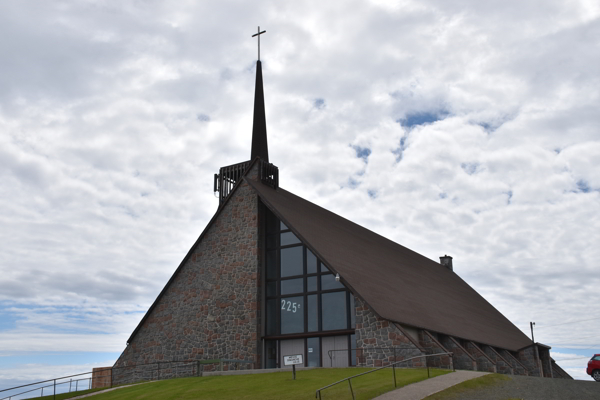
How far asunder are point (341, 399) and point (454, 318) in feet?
46.6

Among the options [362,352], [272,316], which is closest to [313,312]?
[272,316]

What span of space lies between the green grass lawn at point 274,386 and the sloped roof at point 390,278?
3.03 m

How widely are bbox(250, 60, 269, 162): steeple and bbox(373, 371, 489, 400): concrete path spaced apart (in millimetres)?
15536

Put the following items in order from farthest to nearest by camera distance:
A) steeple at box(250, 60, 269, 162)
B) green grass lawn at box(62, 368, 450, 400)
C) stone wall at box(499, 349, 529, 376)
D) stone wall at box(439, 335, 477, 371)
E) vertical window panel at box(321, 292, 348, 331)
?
steeple at box(250, 60, 269, 162) < stone wall at box(499, 349, 529, 376) < vertical window panel at box(321, 292, 348, 331) < stone wall at box(439, 335, 477, 371) < green grass lawn at box(62, 368, 450, 400)

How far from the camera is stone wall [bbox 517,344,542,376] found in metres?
32.4

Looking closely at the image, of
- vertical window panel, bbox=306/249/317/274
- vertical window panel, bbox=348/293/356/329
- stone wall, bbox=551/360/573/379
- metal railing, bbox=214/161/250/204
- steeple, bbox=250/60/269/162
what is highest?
steeple, bbox=250/60/269/162

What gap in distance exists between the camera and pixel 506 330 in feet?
117

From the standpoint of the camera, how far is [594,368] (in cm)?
2295

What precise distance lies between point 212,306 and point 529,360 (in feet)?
57.8

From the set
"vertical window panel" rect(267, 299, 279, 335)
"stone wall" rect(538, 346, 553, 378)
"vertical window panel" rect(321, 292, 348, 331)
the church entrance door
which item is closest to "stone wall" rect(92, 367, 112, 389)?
"vertical window panel" rect(267, 299, 279, 335)

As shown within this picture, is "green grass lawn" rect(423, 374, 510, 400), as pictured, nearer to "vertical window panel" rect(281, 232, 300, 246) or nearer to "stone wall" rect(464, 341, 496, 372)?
"stone wall" rect(464, 341, 496, 372)

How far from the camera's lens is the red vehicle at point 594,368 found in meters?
22.9

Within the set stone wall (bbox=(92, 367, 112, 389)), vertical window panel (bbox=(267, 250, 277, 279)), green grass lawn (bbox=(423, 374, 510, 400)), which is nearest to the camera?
green grass lawn (bbox=(423, 374, 510, 400))

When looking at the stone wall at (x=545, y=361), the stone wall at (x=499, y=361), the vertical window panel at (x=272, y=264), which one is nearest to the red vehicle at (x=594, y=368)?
the stone wall at (x=499, y=361)
